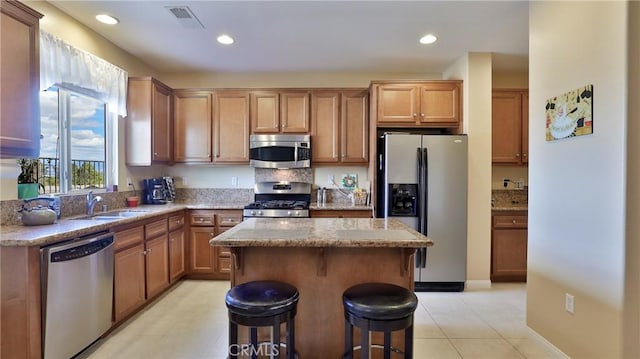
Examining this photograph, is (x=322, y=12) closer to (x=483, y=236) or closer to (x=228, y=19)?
(x=228, y=19)

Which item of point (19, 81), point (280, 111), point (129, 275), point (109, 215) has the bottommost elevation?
point (129, 275)

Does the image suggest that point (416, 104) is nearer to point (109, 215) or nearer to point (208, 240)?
point (208, 240)

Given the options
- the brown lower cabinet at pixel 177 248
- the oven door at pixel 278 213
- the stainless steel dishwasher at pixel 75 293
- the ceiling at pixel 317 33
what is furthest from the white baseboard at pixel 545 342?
the brown lower cabinet at pixel 177 248

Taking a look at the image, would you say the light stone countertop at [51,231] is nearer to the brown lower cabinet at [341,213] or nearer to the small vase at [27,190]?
the small vase at [27,190]

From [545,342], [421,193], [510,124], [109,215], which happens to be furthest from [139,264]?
[510,124]

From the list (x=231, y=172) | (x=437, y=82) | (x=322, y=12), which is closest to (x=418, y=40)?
(x=437, y=82)

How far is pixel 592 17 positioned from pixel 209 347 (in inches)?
132

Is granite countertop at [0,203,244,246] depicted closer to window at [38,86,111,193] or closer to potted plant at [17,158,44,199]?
potted plant at [17,158,44,199]

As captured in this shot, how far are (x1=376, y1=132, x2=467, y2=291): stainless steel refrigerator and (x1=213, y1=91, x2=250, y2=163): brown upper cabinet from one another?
72.8 inches

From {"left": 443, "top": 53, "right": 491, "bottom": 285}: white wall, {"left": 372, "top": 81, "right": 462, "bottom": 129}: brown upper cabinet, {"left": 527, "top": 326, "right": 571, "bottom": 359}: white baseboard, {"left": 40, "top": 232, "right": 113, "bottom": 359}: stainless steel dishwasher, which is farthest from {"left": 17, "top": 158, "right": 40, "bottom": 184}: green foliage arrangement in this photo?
{"left": 443, "top": 53, "right": 491, "bottom": 285}: white wall

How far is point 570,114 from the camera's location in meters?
2.16

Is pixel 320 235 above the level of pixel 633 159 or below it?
below

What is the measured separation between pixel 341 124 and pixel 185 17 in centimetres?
214

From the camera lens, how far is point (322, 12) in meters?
2.88
